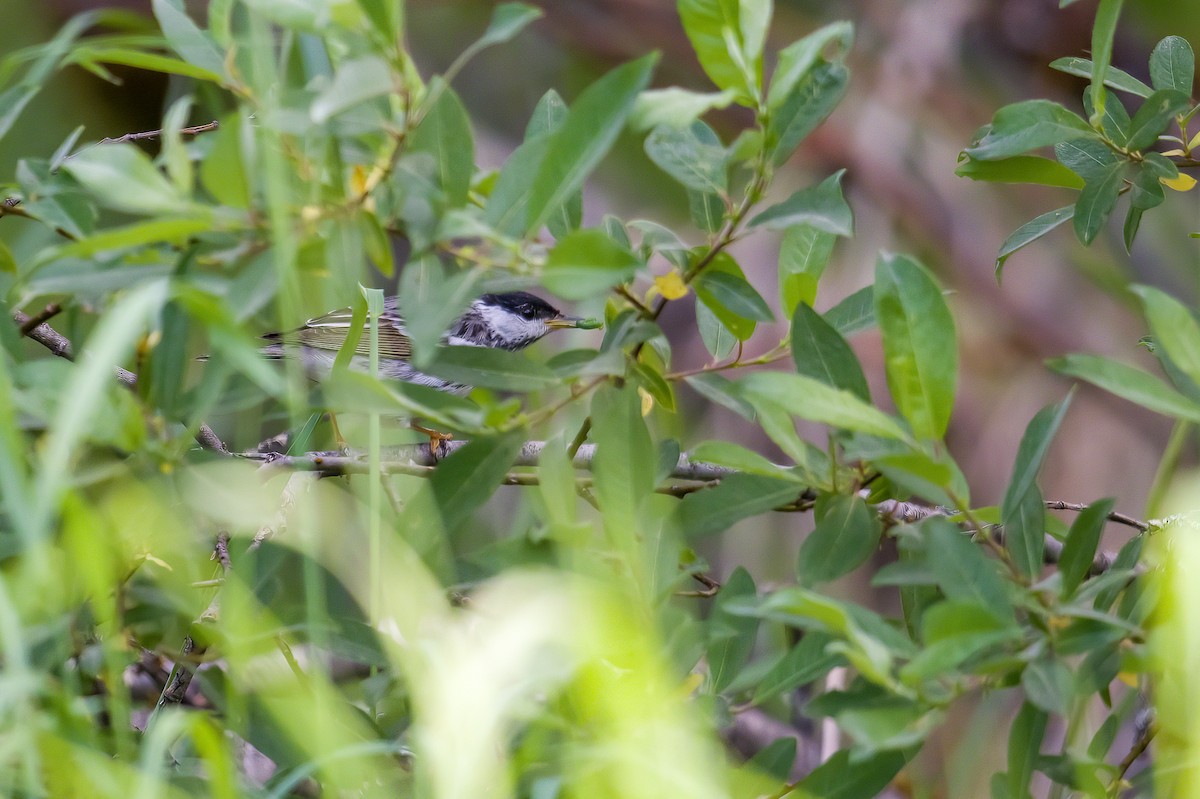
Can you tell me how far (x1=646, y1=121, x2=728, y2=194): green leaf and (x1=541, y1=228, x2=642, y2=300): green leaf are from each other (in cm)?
24

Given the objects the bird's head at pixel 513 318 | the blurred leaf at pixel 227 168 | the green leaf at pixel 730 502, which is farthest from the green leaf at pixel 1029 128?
the bird's head at pixel 513 318

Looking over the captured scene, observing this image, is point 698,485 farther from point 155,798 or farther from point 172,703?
point 155,798

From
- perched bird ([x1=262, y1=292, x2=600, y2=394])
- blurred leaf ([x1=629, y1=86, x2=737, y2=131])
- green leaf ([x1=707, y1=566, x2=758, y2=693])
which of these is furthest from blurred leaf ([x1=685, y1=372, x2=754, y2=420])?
perched bird ([x1=262, y1=292, x2=600, y2=394])

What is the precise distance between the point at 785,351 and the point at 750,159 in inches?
18.8

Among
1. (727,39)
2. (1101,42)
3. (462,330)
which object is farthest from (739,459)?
(462,330)

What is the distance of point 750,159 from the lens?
4.63ft

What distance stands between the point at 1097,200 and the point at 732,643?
0.94 m

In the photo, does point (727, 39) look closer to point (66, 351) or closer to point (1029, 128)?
point (1029, 128)

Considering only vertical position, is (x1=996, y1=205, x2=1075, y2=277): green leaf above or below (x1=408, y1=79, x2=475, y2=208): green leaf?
below

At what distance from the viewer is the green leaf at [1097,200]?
1.80m

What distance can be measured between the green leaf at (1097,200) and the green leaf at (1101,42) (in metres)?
0.14

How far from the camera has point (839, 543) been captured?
145cm

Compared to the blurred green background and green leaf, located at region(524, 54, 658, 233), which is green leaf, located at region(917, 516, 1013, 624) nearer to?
green leaf, located at region(524, 54, 658, 233)

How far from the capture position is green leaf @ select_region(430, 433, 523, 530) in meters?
1.47
